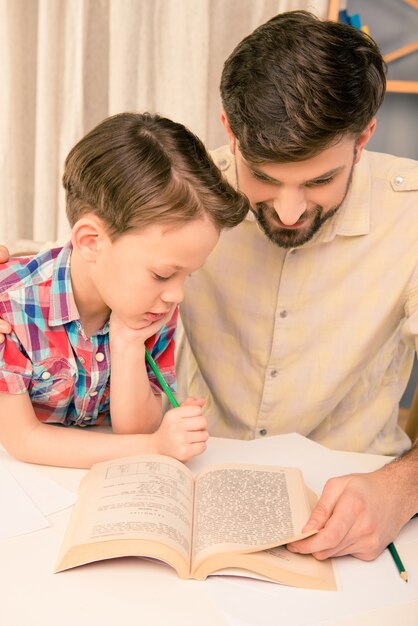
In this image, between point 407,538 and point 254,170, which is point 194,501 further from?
point 254,170

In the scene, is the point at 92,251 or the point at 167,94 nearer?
the point at 92,251

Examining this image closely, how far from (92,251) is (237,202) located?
9.4 inches

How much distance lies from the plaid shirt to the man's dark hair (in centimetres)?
38

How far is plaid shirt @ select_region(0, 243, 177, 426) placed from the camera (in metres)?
1.16

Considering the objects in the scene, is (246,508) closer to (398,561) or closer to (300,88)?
(398,561)

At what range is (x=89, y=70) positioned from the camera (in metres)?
2.41

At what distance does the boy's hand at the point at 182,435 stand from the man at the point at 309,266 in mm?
332

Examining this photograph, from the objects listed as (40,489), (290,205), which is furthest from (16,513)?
(290,205)

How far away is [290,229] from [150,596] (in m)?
0.74

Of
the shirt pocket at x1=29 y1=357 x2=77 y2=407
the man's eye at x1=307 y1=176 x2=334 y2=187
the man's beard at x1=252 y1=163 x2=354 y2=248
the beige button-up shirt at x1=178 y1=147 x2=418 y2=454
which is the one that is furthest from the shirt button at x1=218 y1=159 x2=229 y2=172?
the shirt pocket at x1=29 y1=357 x2=77 y2=407

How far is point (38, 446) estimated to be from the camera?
1.11 m

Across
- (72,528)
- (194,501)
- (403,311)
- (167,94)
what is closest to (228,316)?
(403,311)

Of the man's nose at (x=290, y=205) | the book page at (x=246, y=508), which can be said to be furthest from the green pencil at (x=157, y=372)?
the man's nose at (x=290, y=205)

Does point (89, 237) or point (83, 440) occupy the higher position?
point (89, 237)
